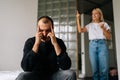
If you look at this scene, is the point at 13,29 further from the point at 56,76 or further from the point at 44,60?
the point at 56,76

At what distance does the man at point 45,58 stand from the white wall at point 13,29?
4.28ft

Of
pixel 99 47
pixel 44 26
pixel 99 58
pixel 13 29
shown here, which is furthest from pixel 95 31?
pixel 13 29

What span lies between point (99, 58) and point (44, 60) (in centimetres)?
94

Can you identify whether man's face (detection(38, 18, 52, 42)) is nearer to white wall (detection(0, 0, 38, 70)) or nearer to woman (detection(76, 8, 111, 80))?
woman (detection(76, 8, 111, 80))

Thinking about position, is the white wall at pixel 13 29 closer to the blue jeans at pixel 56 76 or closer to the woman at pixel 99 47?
the woman at pixel 99 47

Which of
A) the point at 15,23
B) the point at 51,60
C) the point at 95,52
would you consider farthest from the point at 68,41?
the point at 51,60

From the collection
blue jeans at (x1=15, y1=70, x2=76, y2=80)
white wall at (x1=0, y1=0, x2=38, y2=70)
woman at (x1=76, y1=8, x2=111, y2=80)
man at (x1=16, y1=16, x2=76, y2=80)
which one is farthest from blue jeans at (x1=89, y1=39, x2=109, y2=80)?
white wall at (x1=0, y1=0, x2=38, y2=70)

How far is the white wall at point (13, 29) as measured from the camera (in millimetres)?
2430

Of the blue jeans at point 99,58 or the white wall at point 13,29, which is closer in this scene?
the blue jeans at point 99,58

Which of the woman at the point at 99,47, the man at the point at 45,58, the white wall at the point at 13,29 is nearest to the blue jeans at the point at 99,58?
the woman at the point at 99,47

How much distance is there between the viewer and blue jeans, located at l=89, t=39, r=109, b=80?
6.28 feet

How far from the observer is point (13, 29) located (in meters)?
2.47

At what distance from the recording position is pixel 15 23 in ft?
8.15

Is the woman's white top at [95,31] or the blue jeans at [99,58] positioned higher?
the woman's white top at [95,31]
